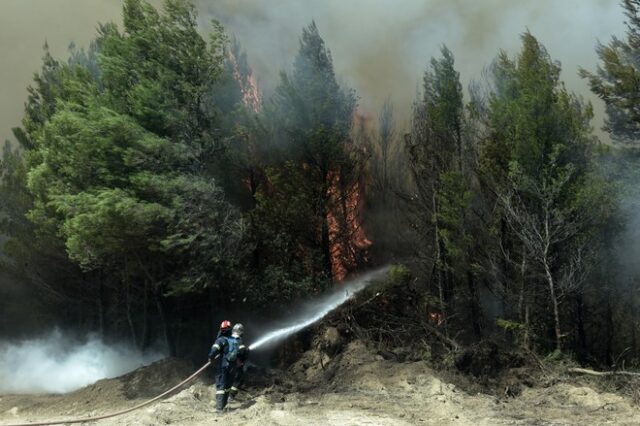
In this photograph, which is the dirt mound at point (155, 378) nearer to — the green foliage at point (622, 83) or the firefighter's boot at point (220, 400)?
the firefighter's boot at point (220, 400)

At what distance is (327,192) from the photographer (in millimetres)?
19984

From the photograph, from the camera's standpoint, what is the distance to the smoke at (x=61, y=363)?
19594 millimetres

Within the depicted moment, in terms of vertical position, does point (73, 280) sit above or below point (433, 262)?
above

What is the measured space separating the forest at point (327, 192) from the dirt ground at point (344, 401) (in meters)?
2.43

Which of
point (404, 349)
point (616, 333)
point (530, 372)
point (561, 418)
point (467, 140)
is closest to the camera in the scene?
point (561, 418)

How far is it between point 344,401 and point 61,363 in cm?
1396

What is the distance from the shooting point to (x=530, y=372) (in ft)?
45.5

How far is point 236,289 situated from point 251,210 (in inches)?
113

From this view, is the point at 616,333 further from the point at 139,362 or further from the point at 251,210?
the point at 139,362

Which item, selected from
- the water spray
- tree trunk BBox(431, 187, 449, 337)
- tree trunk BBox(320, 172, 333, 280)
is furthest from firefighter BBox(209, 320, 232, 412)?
tree trunk BBox(431, 187, 449, 337)

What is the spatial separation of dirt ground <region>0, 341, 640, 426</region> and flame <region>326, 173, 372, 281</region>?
4.42 meters

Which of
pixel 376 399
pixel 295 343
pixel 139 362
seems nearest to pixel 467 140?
pixel 295 343

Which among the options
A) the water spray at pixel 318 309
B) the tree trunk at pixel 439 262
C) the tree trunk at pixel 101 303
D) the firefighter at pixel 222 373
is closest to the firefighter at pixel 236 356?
the firefighter at pixel 222 373

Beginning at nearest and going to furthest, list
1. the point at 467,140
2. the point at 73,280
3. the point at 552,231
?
the point at 552,231 → the point at 467,140 → the point at 73,280
